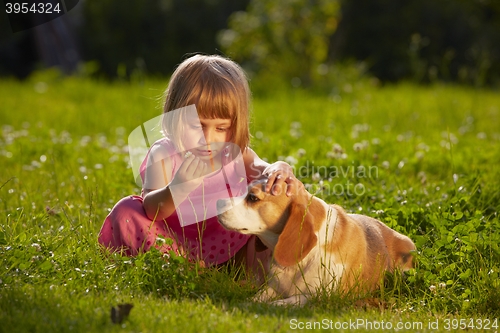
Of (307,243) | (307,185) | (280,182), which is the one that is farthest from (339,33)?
(307,243)

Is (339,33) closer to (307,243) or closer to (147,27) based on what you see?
(147,27)

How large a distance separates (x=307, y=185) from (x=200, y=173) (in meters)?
1.29

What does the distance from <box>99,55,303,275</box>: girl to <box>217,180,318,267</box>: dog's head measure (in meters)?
0.26

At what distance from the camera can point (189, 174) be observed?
10.5 ft

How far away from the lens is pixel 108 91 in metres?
9.38

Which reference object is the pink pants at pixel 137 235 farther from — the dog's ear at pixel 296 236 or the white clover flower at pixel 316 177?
the white clover flower at pixel 316 177

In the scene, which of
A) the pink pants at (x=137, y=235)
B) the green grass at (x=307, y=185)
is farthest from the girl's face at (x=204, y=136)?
the green grass at (x=307, y=185)

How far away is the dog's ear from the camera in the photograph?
298 cm

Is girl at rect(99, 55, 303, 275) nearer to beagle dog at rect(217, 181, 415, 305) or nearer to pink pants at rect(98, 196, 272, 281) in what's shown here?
pink pants at rect(98, 196, 272, 281)

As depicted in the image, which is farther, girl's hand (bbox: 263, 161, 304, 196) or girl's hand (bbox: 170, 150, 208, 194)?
girl's hand (bbox: 170, 150, 208, 194)

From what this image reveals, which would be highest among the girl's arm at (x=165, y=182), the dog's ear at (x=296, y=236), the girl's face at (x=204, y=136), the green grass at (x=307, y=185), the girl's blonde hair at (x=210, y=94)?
the girl's blonde hair at (x=210, y=94)

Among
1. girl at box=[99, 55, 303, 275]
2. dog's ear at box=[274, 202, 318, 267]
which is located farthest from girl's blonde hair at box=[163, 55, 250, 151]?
dog's ear at box=[274, 202, 318, 267]

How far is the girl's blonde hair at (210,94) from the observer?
342cm

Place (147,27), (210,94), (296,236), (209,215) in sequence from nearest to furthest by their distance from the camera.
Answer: (296,236)
(210,94)
(209,215)
(147,27)
